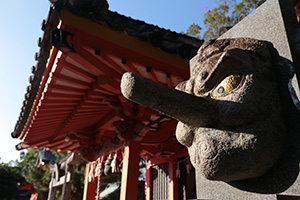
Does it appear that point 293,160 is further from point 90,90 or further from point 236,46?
point 90,90

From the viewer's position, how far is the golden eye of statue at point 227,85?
2.77 ft

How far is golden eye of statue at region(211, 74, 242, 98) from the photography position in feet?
2.77

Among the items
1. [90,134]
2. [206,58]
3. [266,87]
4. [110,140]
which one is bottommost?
[266,87]

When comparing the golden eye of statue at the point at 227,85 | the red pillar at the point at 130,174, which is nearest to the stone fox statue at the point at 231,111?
the golden eye of statue at the point at 227,85

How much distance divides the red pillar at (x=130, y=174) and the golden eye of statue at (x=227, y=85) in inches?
111

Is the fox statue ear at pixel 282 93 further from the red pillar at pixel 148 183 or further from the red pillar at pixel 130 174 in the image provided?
the red pillar at pixel 148 183

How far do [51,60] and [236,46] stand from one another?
2206mm

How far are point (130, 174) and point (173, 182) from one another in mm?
2539

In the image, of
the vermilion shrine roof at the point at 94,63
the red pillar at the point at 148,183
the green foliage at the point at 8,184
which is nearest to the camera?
the vermilion shrine roof at the point at 94,63

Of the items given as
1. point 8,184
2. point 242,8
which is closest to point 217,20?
point 242,8

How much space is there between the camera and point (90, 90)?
319 cm

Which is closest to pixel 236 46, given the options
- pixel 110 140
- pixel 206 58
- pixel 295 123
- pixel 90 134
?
pixel 206 58

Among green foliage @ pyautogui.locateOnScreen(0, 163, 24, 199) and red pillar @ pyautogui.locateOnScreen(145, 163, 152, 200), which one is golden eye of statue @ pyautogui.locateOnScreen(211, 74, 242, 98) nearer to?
red pillar @ pyautogui.locateOnScreen(145, 163, 152, 200)

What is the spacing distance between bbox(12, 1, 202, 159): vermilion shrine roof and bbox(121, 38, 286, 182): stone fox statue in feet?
5.22
